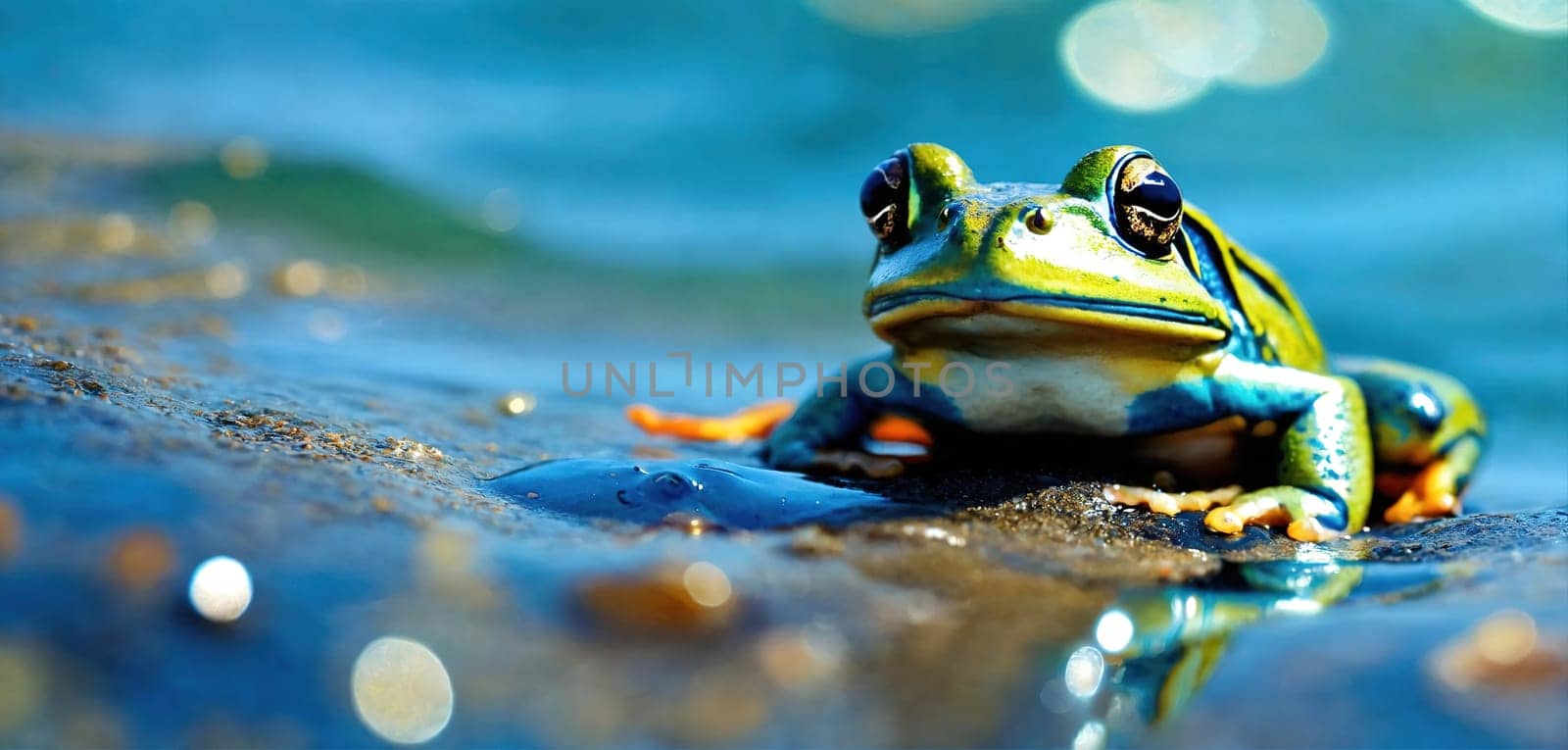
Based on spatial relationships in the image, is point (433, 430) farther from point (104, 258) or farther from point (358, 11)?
point (358, 11)

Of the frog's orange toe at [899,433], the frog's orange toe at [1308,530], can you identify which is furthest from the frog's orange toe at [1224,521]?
the frog's orange toe at [899,433]

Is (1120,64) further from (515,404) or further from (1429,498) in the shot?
(515,404)

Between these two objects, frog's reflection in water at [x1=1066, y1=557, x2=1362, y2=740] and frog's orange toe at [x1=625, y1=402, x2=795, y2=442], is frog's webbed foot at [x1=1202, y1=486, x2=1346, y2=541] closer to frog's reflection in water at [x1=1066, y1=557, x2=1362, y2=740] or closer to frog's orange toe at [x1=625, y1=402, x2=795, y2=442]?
frog's reflection in water at [x1=1066, y1=557, x2=1362, y2=740]

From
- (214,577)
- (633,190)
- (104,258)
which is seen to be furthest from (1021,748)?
(633,190)

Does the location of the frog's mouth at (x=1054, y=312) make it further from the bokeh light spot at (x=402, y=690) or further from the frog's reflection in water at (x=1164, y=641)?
the bokeh light spot at (x=402, y=690)

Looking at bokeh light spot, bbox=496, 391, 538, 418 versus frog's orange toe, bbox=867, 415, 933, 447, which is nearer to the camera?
frog's orange toe, bbox=867, 415, 933, 447

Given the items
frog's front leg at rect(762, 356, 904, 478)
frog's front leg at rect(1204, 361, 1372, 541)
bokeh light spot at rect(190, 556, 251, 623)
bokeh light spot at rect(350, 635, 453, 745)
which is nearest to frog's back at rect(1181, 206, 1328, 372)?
frog's front leg at rect(1204, 361, 1372, 541)
